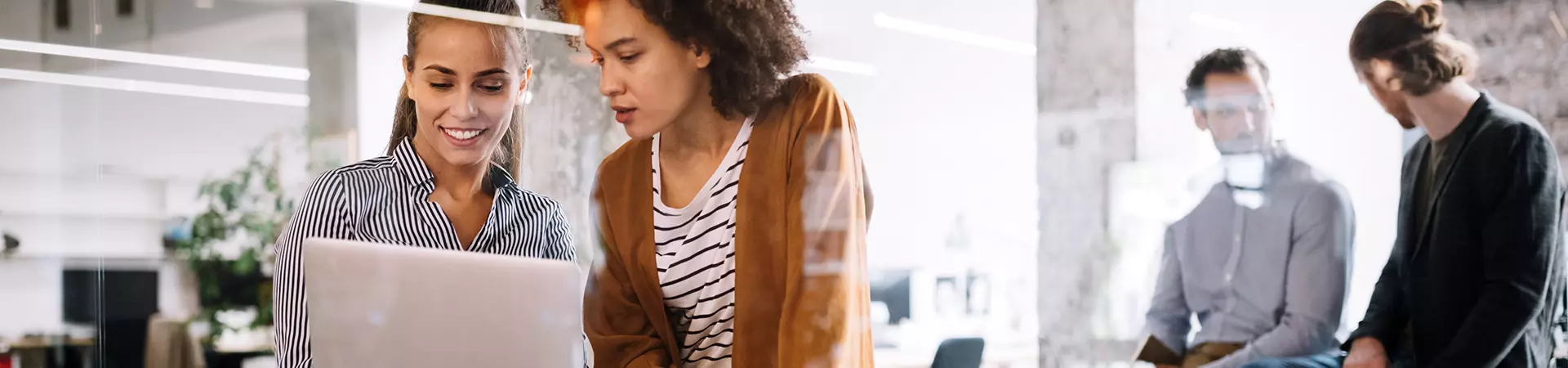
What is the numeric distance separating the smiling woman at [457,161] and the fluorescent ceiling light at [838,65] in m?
0.64

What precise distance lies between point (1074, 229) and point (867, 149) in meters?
0.40

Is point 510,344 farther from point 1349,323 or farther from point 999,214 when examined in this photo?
point 1349,323

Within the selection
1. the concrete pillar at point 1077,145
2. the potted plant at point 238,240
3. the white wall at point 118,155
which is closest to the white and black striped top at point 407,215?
the potted plant at point 238,240

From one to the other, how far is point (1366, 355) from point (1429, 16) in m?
0.56

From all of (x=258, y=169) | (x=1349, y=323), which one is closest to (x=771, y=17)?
(x=1349, y=323)

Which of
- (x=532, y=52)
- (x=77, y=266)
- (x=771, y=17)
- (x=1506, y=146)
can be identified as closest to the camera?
(x=1506, y=146)

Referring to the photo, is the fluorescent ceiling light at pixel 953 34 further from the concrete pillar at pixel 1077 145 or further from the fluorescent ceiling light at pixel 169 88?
the fluorescent ceiling light at pixel 169 88

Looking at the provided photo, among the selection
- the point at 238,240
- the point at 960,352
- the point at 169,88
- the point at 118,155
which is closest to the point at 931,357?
the point at 960,352

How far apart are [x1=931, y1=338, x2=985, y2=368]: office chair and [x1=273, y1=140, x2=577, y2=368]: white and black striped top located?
2.54 feet

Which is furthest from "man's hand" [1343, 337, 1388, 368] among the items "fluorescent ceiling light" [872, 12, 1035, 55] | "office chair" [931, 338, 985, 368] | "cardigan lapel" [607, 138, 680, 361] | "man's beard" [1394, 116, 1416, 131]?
"cardigan lapel" [607, 138, 680, 361]

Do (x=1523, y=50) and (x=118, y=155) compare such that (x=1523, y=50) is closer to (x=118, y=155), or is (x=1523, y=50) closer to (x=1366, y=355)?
(x=1366, y=355)

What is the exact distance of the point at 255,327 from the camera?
2814 millimetres

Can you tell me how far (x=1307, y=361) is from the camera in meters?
2.02

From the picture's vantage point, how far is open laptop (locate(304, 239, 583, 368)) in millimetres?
2291
